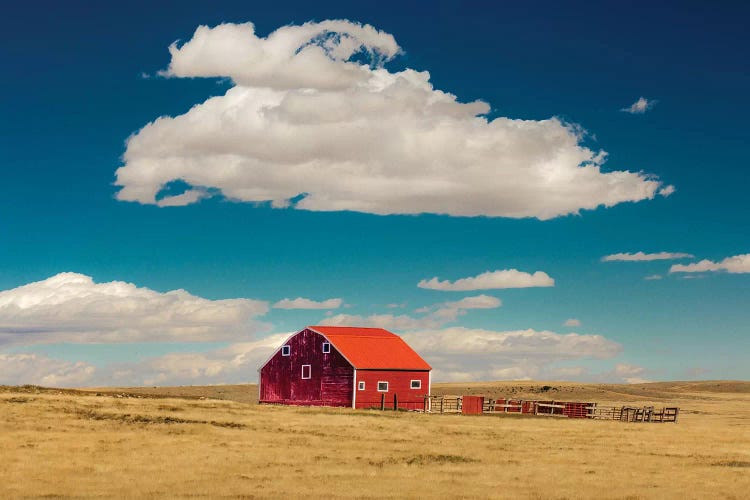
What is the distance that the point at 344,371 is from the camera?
2842 inches

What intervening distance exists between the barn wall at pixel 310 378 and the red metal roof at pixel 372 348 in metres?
0.92

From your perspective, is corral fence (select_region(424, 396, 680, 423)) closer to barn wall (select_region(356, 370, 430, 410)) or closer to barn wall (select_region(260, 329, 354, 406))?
barn wall (select_region(356, 370, 430, 410))

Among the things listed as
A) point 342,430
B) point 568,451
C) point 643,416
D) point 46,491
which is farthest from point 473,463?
point 643,416

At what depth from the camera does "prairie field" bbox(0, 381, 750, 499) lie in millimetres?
30656

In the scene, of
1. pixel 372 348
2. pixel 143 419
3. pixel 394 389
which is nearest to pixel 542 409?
pixel 394 389

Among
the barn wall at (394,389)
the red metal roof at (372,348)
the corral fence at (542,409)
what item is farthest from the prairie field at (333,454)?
the red metal roof at (372,348)

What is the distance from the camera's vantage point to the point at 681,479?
34500 mm

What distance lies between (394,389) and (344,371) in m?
4.58

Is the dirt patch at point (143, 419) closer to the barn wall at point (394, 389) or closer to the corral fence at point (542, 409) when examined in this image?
the barn wall at point (394, 389)

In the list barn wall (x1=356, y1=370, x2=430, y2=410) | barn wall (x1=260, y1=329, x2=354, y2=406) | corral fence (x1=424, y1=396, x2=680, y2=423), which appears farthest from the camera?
barn wall (x1=260, y1=329, x2=354, y2=406)

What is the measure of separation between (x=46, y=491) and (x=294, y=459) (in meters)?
11.1

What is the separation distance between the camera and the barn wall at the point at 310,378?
237 feet

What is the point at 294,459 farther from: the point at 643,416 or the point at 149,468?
the point at 643,416

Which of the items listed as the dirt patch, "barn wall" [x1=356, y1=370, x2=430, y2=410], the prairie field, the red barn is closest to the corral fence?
"barn wall" [x1=356, y1=370, x2=430, y2=410]
